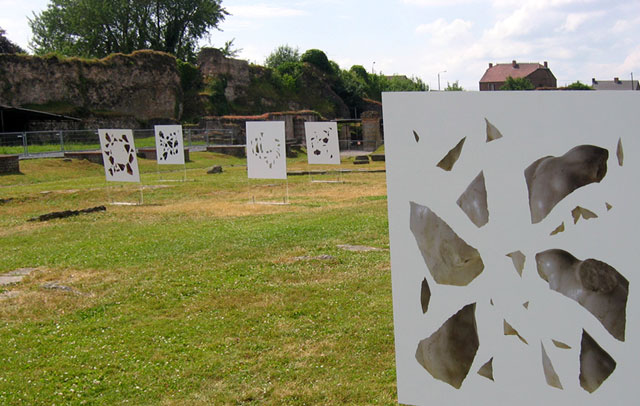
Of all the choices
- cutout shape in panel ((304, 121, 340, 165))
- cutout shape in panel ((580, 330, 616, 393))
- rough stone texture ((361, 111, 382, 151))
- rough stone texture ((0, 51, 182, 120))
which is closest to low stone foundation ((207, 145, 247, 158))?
rough stone texture ((0, 51, 182, 120))

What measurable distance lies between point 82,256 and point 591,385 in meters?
6.11

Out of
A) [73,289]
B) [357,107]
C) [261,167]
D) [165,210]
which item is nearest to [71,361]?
[73,289]

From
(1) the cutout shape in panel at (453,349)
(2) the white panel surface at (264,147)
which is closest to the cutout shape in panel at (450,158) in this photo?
(1) the cutout shape in panel at (453,349)

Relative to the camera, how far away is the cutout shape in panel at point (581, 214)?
2207 millimetres

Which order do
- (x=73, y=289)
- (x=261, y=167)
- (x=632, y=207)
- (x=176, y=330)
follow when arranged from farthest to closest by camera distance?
(x=261, y=167) < (x=73, y=289) < (x=176, y=330) < (x=632, y=207)

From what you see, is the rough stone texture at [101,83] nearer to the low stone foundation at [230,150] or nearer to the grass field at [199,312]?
the low stone foundation at [230,150]

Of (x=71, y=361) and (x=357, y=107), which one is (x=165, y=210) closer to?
(x=71, y=361)

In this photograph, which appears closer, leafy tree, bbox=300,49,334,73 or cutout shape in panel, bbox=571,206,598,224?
cutout shape in panel, bbox=571,206,598,224

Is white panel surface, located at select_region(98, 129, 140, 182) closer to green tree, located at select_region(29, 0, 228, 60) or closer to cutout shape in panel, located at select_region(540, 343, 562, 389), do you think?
cutout shape in panel, located at select_region(540, 343, 562, 389)

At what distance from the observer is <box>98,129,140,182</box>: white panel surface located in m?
11.9

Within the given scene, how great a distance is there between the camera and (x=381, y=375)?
3533mm

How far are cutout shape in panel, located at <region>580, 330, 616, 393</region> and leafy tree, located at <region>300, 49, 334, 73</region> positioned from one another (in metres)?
45.2

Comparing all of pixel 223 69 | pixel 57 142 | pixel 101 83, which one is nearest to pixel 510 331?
pixel 57 142

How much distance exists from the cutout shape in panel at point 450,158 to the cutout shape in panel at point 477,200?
4.0 inches
